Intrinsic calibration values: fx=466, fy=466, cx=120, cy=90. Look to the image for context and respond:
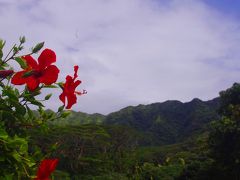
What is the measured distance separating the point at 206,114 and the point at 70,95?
394 feet

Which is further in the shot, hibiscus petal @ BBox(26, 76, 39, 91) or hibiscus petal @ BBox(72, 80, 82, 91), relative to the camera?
hibiscus petal @ BBox(72, 80, 82, 91)

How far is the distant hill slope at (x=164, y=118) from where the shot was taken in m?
115

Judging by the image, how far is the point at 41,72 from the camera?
201 centimetres

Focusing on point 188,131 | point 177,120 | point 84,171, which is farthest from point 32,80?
point 177,120

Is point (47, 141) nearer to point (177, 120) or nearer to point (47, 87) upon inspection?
point (47, 87)

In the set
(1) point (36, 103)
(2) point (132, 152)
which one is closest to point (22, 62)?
(1) point (36, 103)

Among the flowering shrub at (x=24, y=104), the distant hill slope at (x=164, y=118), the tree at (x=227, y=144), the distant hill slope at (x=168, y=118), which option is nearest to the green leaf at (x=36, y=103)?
the flowering shrub at (x=24, y=104)

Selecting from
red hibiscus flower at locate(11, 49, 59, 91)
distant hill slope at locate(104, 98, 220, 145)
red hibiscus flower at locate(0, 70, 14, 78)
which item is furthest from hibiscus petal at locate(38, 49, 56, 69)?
distant hill slope at locate(104, 98, 220, 145)

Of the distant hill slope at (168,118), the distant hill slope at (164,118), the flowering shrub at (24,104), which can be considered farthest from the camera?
the distant hill slope at (168,118)

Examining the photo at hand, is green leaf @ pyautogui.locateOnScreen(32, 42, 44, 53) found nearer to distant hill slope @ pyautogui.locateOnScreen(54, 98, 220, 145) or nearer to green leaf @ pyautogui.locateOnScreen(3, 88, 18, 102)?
green leaf @ pyautogui.locateOnScreen(3, 88, 18, 102)

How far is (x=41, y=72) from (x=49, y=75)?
0.04 meters

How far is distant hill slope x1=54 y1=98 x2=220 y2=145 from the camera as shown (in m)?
115

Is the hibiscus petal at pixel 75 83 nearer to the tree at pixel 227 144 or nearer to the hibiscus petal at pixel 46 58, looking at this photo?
the hibiscus petal at pixel 46 58

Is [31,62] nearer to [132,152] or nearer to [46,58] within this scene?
[46,58]
